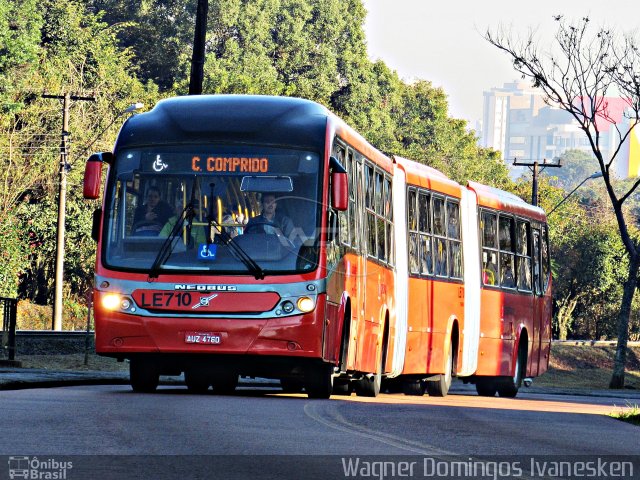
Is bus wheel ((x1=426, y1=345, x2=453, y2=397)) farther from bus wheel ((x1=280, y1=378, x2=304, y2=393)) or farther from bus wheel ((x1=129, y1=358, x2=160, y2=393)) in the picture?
bus wheel ((x1=129, y1=358, x2=160, y2=393))

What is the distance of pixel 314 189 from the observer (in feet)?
62.5

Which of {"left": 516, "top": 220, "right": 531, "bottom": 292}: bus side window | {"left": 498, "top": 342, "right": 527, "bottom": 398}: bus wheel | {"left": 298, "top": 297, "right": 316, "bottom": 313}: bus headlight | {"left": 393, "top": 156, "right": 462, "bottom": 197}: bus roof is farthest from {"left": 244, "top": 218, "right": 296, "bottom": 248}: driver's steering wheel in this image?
{"left": 498, "top": 342, "right": 527, "bottom": 398}: bus wheel

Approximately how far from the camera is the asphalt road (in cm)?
1142

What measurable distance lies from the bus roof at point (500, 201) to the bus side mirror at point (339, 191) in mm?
10300

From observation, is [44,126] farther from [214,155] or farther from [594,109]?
[214,155]

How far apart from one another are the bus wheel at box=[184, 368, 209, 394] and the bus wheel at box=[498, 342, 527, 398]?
1081 centimetres

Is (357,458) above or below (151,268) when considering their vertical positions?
below

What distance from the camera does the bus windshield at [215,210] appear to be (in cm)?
1884

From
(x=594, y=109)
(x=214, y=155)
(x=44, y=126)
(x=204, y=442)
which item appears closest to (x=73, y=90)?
(x=44, y=126)

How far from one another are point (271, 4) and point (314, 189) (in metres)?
86.5

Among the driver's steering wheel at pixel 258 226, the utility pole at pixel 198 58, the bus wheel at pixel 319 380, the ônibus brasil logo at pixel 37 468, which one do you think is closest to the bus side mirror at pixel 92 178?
the driver's steering wheel at pixel 258 226

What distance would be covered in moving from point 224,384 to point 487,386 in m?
10.8

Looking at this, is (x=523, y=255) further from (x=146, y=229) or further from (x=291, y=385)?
(x=146, y=229)

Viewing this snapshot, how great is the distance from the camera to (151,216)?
19.0 meters
